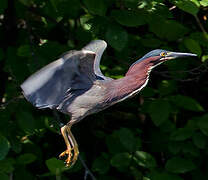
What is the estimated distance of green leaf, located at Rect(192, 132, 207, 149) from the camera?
2852 millimetres

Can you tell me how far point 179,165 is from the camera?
2891 mm

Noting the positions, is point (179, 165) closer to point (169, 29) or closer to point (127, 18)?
point (169, 29)

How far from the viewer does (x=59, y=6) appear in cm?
250

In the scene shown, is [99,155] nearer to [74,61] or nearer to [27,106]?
[27,106]

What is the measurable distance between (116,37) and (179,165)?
0.98 m

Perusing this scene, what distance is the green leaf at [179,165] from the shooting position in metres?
2.87

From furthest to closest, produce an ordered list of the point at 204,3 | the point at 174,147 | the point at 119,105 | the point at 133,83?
the point at 119,105, the point at 174,147, the point at 204,3, the point at 133,83

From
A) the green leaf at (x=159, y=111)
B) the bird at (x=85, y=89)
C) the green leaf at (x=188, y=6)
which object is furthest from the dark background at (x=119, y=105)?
the bird at (x=85, y=89)

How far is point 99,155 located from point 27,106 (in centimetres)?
75

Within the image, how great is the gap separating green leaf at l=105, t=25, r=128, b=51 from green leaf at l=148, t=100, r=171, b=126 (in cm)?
66

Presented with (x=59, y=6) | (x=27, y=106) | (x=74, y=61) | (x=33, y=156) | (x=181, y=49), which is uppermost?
(x=74, y=61)

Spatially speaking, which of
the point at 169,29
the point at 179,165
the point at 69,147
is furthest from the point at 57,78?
the point at 179,165

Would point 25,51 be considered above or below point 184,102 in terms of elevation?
above

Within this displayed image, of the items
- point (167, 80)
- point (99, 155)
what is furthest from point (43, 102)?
point (99, 155)
